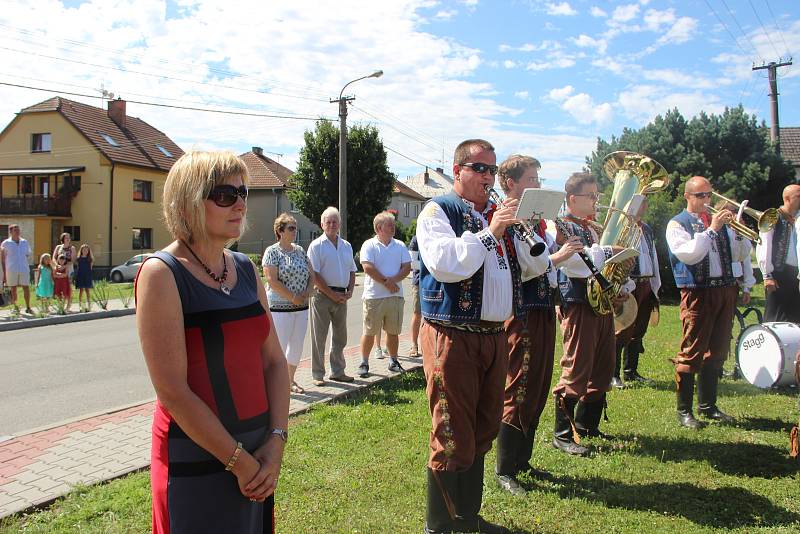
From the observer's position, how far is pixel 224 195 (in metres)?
2.23

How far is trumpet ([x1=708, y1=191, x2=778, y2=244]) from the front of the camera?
5742mm

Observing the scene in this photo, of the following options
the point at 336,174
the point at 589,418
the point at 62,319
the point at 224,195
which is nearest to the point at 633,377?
the point at 589,418

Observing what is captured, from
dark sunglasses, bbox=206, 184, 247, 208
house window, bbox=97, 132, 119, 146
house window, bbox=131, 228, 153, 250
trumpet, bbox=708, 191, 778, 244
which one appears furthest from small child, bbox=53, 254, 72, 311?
house window, bbox=97, 132, 119, 146

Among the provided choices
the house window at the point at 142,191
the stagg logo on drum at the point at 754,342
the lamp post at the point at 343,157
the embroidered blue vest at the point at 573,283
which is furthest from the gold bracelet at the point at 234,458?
the house window at the point at 142,191

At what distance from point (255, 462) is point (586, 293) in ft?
10.7

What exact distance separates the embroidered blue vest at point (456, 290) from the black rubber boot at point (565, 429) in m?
1.79

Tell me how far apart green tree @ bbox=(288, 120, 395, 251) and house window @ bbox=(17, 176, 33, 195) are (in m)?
16.1

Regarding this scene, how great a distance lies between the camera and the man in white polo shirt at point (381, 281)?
7828 millimetres

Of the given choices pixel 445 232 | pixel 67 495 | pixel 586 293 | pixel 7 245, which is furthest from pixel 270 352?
pixel 7 245

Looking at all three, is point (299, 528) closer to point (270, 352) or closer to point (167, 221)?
point (270, 352)

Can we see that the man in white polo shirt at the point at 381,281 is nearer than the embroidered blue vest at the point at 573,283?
No

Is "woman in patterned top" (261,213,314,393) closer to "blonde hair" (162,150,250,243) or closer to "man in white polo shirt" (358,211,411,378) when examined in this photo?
"man in white polo shirt" (358,211,411,378)

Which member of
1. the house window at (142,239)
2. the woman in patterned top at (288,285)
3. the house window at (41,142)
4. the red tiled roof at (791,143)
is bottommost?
the woman in patterned top at (288,285)

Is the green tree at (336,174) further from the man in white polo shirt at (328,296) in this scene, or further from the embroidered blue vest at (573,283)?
the embroidered blue vest at (573,283)
